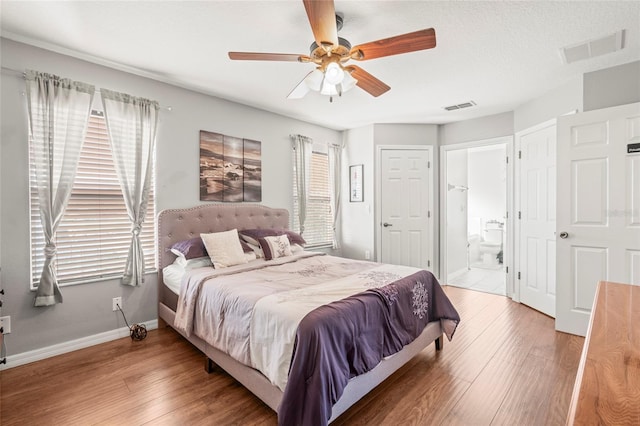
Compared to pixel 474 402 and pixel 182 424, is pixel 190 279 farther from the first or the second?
pixel 474 402

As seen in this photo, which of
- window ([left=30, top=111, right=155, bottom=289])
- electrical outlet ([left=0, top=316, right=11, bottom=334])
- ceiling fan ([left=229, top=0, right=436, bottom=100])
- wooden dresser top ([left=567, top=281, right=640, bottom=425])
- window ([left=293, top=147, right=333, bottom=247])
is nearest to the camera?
wooden dresser top ([left=567, top=281, right=640, bottom=425])

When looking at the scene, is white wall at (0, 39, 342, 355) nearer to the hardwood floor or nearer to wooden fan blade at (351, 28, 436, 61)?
the hardwood floor

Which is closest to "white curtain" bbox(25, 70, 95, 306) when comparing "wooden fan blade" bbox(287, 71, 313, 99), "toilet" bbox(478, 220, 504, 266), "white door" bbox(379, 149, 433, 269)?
"wooden fan blade" bbox(287, 71, 313, 99)

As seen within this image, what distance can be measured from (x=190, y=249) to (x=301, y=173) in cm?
213

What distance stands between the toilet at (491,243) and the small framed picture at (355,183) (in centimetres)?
334

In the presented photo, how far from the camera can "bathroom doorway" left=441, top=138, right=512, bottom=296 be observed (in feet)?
15.1

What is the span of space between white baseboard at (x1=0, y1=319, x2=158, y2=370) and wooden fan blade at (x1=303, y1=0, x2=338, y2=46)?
312 centimetres

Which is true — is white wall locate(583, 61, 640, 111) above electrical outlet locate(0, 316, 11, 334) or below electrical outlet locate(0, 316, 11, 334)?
above

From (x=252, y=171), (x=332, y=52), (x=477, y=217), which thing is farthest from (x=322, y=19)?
(x=477, y=217)

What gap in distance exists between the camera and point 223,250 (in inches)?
116

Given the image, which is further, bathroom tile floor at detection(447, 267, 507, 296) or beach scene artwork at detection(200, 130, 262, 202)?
bathroom tile floor at detection(447, 267, 507, 296)

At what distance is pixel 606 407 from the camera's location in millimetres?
584

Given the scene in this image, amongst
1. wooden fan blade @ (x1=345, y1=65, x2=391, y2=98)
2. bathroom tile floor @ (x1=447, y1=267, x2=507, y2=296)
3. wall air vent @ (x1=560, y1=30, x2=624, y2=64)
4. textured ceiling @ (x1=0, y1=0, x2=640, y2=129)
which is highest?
textured ceiling @ (x1=0, y1=0, x2=640, y2=129)

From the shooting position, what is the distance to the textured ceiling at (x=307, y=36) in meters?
2.00
